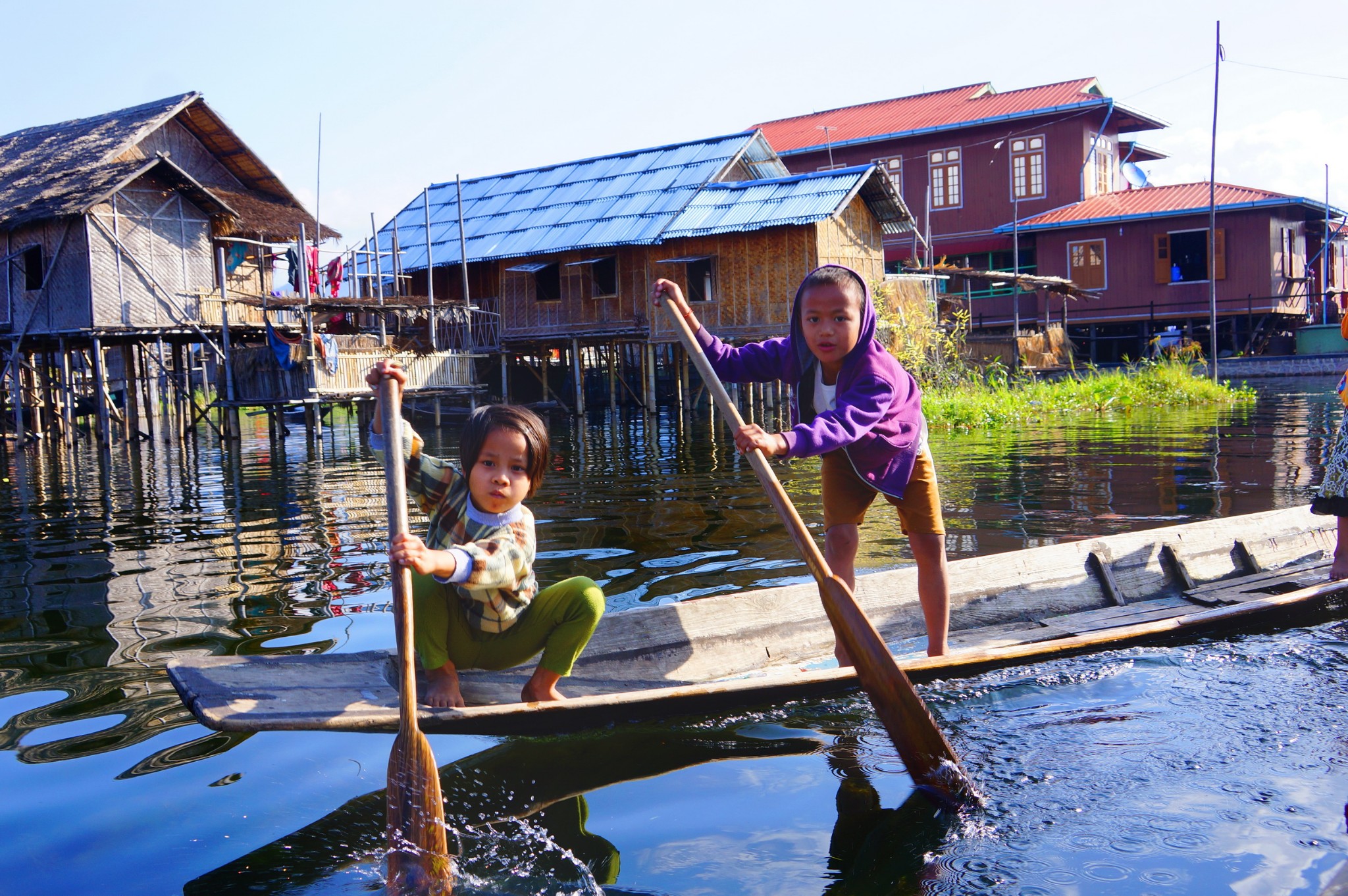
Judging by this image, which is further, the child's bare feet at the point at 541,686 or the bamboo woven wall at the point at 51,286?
the bamboo woven wall at the point at 51,286

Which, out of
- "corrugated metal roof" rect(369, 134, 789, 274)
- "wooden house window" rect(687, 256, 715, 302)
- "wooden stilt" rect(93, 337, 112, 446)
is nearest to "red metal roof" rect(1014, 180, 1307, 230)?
"corrugated metal roof" rect(369, 134, 789, 274)

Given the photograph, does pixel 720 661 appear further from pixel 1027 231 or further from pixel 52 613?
pixel 1027 231

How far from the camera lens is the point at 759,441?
10.1 feet

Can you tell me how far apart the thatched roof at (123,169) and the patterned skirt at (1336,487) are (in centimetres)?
1744

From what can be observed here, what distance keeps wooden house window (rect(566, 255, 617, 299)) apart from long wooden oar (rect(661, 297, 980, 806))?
18.6 meters

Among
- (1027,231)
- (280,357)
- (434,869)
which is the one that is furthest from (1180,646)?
(1027,231)

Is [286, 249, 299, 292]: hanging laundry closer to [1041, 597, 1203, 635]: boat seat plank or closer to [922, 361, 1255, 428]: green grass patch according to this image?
[922, 361, 1255, 428]: green grass patch

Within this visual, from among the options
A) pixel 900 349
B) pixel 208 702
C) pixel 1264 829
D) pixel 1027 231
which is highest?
pixel 1027 231

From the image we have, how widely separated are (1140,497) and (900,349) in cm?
924

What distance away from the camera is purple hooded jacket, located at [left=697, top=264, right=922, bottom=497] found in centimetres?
325

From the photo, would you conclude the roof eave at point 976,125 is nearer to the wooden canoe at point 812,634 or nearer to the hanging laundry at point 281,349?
the hanging laundry at point 281,349

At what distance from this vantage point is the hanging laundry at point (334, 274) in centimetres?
2177

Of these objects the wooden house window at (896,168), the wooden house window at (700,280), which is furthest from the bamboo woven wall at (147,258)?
the wooden house window at (896,168)

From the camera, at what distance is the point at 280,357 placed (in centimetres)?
1730
